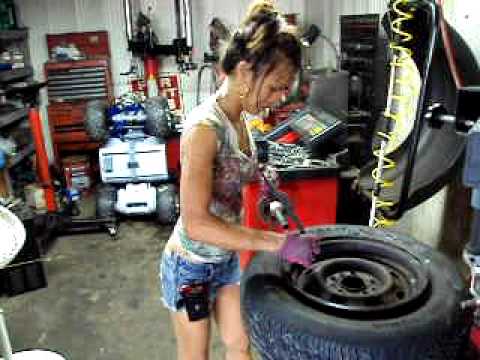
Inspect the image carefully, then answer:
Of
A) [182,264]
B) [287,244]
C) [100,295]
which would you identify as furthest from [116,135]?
[287,244]

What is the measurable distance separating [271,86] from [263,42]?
117mm

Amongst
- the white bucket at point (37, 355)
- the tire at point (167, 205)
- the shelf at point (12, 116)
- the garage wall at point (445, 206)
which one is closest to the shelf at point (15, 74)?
the shelf at point (12, 116)

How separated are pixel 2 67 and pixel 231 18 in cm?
219

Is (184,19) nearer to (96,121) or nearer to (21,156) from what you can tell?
(96,121)

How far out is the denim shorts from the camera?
1405 mm

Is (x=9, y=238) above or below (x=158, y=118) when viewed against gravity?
below

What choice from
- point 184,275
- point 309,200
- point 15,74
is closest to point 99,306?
point 309,200

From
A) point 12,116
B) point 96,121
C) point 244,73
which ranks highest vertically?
point 244,73

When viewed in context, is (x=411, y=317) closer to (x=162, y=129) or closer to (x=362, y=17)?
(x=362, y=17)

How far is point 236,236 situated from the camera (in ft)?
3.97

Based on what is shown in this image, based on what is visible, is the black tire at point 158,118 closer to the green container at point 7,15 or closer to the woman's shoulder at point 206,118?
the green container at point 7,15

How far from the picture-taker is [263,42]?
1.15 m

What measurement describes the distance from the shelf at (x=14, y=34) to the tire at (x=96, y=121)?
35.4 inches

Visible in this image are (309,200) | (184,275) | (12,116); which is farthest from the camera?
(12,116)
